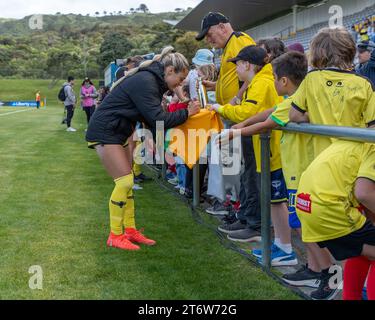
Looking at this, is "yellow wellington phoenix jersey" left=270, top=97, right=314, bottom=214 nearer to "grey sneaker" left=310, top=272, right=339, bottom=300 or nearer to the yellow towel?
"grey sneaker" left=310, top=272, right=339, bottom=300

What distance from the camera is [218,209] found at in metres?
6.09

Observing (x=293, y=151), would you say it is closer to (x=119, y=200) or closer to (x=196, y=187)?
(x=119, y=200)

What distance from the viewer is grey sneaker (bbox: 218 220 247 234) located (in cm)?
515

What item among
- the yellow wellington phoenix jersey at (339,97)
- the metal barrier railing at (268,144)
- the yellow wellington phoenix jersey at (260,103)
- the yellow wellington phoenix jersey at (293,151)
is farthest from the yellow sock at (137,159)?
the yellow wellington phoenix jersey at (339,97)

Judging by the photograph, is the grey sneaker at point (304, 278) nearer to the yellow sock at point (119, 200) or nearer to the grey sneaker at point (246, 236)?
the grey sneaker at point (246, 236)

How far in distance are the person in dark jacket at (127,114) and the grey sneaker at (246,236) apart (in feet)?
3.13

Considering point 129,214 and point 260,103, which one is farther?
point 129,214

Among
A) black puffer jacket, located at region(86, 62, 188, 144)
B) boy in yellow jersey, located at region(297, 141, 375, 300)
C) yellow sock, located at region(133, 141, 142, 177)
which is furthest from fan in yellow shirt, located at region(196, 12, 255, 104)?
yellow sock, located at region(133, 141, 142, 177)

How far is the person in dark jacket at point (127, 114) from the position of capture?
442 centimetres

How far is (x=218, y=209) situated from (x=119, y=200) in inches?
68.7

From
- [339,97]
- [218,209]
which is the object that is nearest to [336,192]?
[339,97]

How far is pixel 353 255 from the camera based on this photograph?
2.59 m

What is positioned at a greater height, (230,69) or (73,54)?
(73,54)
